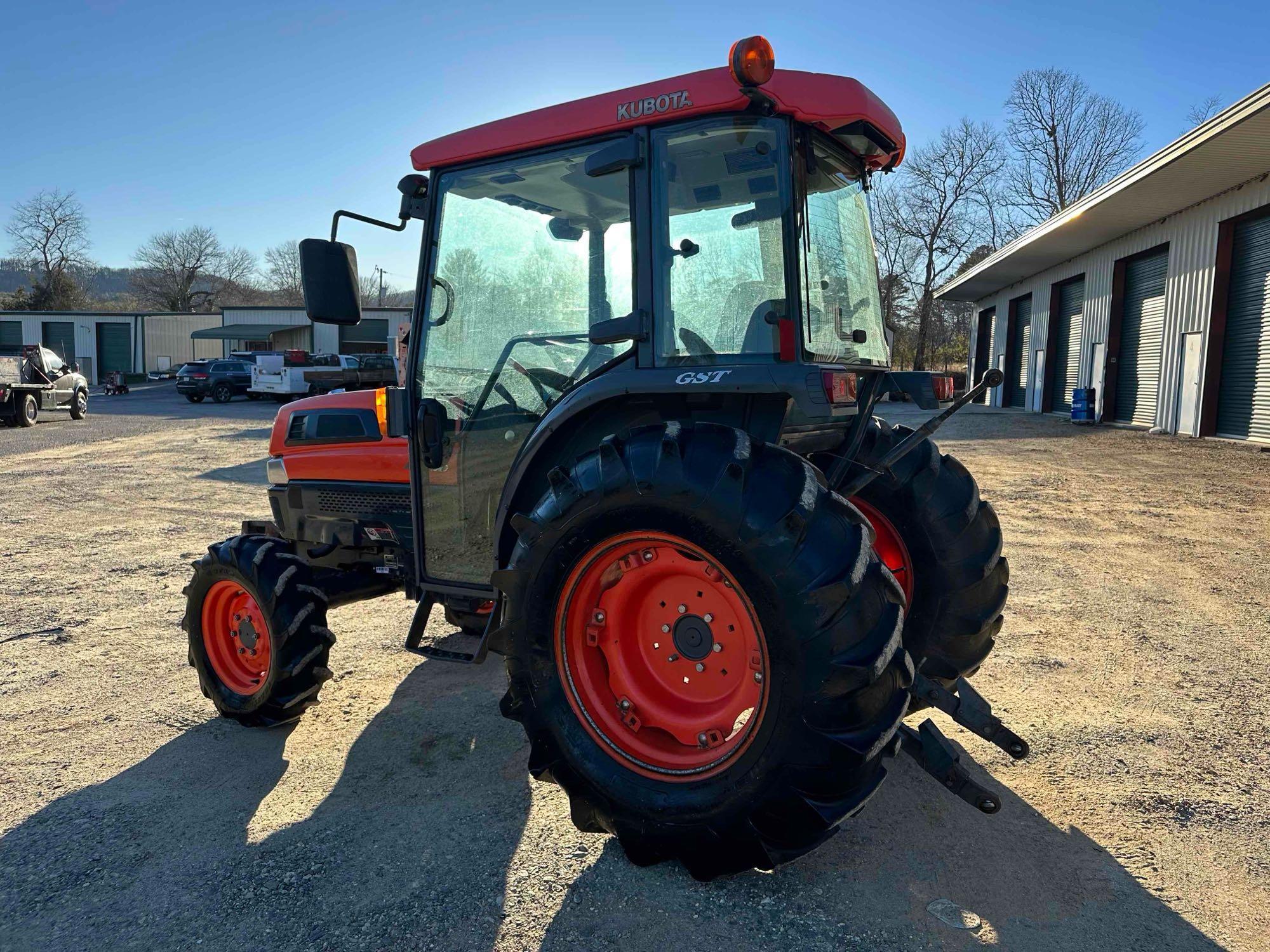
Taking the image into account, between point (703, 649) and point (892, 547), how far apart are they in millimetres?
1212

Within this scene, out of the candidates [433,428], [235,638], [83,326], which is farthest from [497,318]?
[83,326]

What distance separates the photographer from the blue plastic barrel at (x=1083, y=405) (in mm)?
19703

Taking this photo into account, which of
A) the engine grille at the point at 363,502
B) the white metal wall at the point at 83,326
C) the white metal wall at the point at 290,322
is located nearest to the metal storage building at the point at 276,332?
the white metal wall at the point at 290,322

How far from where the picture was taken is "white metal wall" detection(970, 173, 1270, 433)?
15.1 metres

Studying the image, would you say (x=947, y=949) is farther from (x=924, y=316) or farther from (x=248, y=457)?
(x=924, y=316)

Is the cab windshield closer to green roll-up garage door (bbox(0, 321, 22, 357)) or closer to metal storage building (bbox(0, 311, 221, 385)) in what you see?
metal storage building (bbox(0, 311, 221, 385))

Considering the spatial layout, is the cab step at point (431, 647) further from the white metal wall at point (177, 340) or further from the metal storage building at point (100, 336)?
the white metal wall at point (177, 340)

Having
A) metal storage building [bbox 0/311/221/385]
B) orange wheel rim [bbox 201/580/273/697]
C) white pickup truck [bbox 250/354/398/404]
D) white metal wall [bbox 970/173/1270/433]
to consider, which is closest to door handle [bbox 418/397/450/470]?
orange wheel rim [bbox 201/580/273/697]

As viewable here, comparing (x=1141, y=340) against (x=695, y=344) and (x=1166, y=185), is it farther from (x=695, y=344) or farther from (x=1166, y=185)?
(x=695, y=344)

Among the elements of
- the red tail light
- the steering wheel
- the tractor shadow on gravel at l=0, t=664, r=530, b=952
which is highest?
the steering wheel

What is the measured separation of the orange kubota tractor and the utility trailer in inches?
799

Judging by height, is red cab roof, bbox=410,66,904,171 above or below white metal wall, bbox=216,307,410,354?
below

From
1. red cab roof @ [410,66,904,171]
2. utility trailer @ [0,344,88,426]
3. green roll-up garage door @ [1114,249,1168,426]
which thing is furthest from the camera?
utility trailer @ [0,344,88,426]

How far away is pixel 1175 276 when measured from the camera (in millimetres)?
16672
